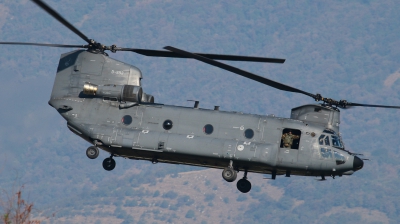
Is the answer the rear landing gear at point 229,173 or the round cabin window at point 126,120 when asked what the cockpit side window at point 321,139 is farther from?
the round cabin window at point 126,120

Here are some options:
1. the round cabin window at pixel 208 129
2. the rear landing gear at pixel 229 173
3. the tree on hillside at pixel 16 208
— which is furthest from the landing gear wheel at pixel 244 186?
the tree on hillside at pixel 16 208

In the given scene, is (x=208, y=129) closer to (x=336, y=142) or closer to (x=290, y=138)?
(x=290, y=138)

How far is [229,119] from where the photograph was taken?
3691cm

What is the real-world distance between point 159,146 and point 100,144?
240cm

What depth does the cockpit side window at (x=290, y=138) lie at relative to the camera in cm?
3656

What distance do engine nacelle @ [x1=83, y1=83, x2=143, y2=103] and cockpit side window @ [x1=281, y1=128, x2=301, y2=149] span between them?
5.92 meters

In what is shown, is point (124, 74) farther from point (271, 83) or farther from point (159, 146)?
point (271, 83)

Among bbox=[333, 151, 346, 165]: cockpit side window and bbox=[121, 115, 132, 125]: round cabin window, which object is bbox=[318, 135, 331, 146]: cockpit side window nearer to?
bbox=[333, 151, 346, 165]: cockpit side window

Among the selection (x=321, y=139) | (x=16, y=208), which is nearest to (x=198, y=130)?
(x=321, y=139)

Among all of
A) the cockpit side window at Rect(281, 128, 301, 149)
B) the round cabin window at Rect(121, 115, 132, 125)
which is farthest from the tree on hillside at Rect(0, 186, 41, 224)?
the cockpit side window at Rect(281, 128, 301, 149)

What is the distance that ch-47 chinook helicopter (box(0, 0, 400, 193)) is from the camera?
36281 mm

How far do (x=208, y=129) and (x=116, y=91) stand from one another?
4024mm

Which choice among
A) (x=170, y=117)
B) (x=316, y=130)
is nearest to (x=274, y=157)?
(x=316, y=130)

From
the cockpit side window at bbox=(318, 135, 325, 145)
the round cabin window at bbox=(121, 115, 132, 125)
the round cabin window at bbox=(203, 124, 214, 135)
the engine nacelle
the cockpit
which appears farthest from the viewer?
the engine nacelle
